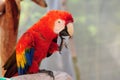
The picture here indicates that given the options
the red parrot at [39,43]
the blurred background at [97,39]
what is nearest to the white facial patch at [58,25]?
the red parrot at [39,43]

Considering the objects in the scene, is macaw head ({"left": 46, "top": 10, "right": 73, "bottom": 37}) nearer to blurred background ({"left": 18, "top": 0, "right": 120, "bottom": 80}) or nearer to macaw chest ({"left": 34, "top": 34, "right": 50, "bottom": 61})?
macaw chest ({"left": 34, "top": 34, "right": 50, "bottom": 61})

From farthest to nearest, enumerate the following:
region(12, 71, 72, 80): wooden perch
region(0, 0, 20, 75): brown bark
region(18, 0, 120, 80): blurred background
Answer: region(18, 0, 120, 80): blurred background < region(0, 0, 20, 75): brown bark < region(12, 71, 72, 80): wooden perch

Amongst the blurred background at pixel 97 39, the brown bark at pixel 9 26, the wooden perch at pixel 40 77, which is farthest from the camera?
the blurred background at pixel 97 39

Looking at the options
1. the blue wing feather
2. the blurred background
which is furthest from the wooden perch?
the blurred background

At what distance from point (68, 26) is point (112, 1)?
18.1 inches

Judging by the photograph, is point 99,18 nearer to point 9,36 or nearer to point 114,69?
point 114,69

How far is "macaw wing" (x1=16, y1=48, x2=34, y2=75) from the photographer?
837mm

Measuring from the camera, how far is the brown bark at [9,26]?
0.90 m

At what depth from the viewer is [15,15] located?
0.93 metres

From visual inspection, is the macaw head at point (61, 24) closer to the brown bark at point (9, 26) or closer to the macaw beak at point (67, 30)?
the macaw beak at point (67, 30)

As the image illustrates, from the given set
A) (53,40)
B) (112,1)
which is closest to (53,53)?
(53,40)

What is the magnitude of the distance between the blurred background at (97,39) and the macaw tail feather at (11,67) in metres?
0.40

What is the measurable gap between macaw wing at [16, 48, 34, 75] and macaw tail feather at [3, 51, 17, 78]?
0.05 feet

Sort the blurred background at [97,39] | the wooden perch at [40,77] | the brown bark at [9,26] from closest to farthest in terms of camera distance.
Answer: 1. the wooden perch at [40,77]
2. the brown bark at [9,26]
3. the blurred background at [97,39]
